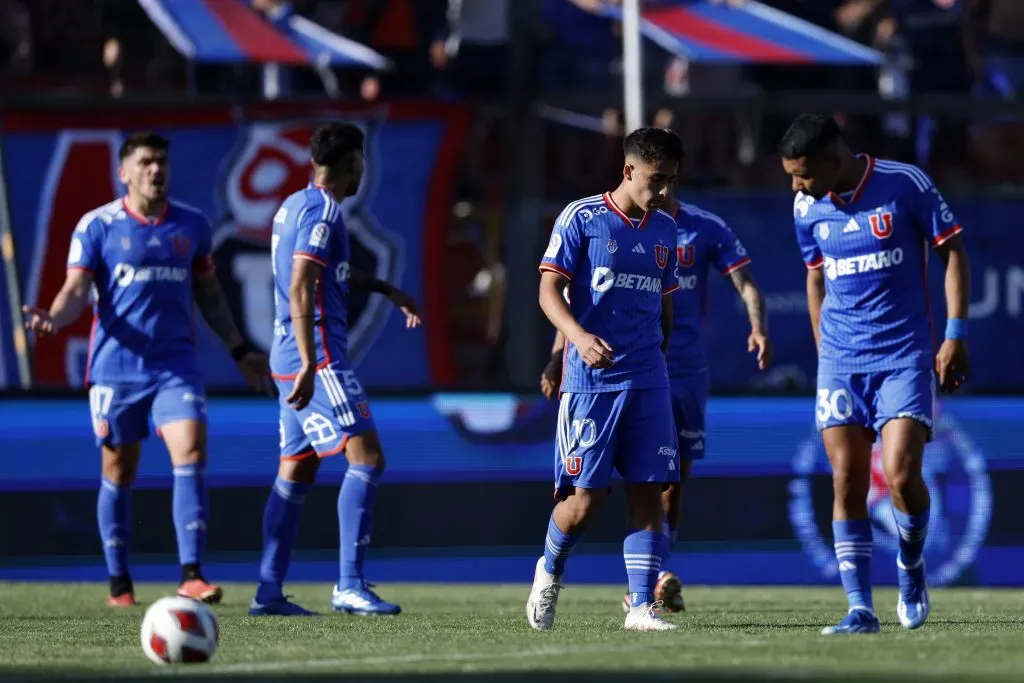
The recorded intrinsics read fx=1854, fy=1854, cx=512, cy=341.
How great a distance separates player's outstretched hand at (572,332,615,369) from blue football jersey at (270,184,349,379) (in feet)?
6.60

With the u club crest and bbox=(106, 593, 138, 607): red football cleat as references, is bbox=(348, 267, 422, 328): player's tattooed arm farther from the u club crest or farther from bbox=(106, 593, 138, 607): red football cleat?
the u club crest

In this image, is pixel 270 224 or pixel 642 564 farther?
pixel 270 224

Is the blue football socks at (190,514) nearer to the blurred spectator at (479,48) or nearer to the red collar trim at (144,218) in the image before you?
the red collar trim at (144,218)

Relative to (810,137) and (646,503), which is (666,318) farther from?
(810,137)

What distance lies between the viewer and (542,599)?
287 inches

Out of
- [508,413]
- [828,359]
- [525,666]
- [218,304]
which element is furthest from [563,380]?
[508,413]

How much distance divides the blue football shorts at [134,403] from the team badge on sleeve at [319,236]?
1355 mm

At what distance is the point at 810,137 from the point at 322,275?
103 inches

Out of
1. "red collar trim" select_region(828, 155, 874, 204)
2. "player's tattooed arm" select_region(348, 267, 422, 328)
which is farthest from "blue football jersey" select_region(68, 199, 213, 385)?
"red collar trim" select_region(828, 155, 874, 204)

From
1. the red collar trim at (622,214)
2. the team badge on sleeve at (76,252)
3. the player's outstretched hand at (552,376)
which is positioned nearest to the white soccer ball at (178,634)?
the player's outstretched hand at (552,376)

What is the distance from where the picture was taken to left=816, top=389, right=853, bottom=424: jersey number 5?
7301 mm

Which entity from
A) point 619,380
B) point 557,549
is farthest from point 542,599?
point 619,380

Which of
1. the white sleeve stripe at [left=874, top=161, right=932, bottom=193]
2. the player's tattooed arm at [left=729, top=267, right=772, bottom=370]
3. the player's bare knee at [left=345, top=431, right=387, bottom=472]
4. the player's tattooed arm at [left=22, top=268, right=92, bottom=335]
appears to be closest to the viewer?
the white sleeve stripe at [left=874, top=161, right=932, bottom=193]

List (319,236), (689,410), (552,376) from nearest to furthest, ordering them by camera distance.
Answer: (552,376) → (319,236) → (689,410)
